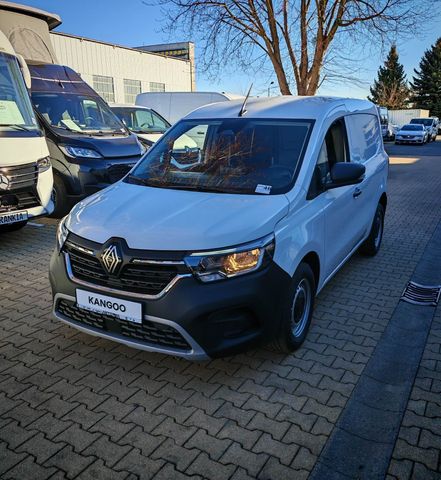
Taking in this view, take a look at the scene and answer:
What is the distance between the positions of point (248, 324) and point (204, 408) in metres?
0.61

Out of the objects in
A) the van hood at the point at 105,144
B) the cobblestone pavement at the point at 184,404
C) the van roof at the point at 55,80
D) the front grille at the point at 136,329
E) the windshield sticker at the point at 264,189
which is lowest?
the cobblestone pavement at the point at 184,404

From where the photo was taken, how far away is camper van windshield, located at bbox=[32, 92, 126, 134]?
27.0ft

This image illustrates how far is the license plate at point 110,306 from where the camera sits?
9.41 ft

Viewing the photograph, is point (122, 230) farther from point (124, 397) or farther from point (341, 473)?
point (341, 473)

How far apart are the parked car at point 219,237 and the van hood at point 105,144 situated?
3.92 meters

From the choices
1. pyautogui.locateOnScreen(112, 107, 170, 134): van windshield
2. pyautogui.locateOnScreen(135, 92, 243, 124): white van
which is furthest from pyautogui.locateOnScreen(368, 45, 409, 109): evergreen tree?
pyautogui.locateOnScreen(112, 107, 170, 134): van windshield

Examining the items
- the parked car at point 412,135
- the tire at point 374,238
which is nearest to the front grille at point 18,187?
the tire at point 374,238

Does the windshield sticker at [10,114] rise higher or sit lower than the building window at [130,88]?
lower

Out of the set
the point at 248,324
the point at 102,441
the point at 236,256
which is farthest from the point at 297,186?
the point at 102,441

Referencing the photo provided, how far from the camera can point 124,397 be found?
9.91ft

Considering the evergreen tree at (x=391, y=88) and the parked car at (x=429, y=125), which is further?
the evergreen tree at (x=391, y=88)

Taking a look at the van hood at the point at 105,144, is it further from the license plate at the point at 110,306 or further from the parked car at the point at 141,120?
the license plate at the point at 110,306

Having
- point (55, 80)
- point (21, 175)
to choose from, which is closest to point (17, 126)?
point (21, 175)

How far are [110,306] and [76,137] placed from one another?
5774 millimetres
